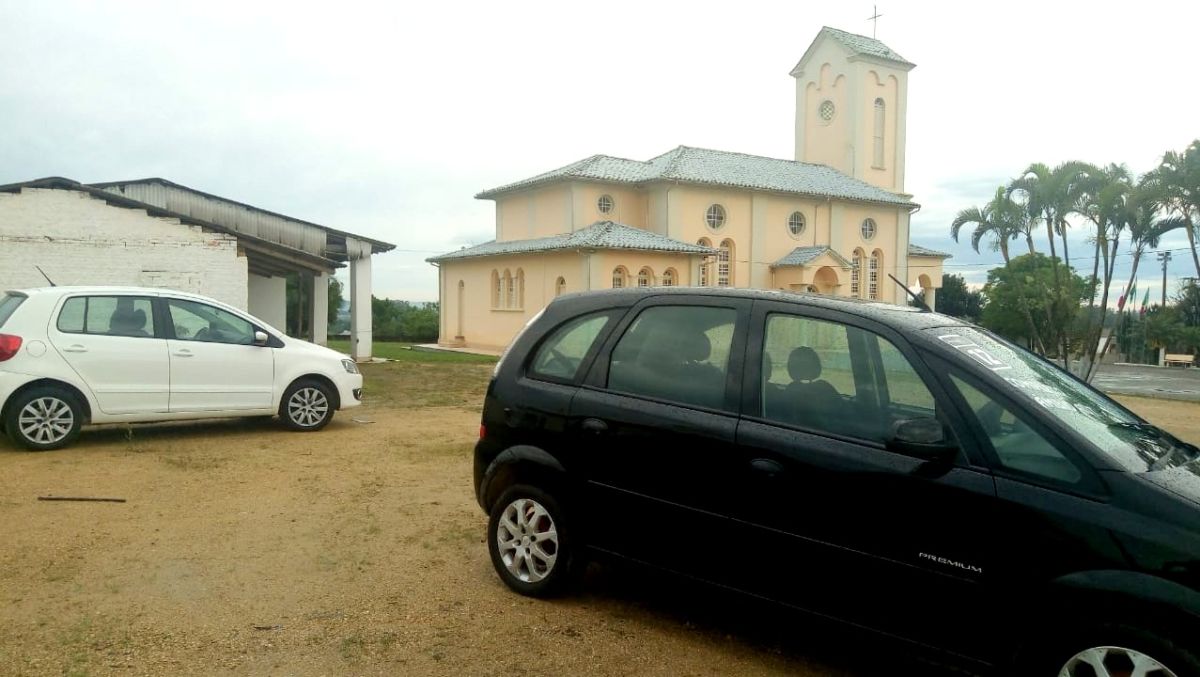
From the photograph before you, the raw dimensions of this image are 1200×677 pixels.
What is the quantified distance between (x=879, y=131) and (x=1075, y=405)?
1810 inches

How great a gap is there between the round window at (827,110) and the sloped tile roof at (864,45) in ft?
10.4

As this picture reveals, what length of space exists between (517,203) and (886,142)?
2089 centimetres

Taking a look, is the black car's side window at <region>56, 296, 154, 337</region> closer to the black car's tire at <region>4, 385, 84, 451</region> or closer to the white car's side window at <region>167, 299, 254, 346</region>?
the white car's side window at <region>167, 299, 254, 346</region>

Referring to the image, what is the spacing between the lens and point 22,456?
27.9ft

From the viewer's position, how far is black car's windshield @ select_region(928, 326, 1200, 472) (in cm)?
351

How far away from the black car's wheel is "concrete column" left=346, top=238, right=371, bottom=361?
20.9 metres

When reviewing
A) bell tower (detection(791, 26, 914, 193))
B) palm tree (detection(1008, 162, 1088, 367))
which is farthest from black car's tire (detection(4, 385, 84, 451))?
bell tower (detection(791, 26, 914, 193))

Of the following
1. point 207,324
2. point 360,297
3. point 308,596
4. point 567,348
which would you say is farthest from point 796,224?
point 308,596

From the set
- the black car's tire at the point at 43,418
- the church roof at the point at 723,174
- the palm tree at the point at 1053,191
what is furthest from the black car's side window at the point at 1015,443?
the church roof at the point at 723,174

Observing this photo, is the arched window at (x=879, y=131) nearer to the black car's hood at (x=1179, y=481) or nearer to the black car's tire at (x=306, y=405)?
the black car's tire at (x=306, y=405)

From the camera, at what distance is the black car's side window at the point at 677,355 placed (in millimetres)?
4316

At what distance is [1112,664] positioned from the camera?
3049 millimetres

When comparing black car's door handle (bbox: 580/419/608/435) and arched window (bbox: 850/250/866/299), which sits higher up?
arched window (bbox: 850/250/866/299)

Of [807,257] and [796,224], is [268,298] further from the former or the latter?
[796,224]
